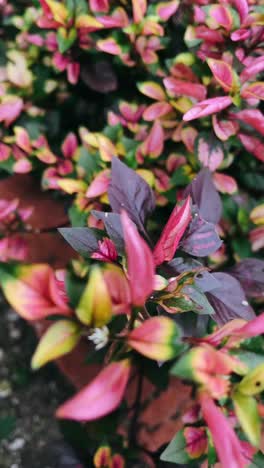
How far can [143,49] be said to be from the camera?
1031 millimetres

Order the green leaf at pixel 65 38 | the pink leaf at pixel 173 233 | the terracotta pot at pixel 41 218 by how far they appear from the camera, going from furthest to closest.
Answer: the terracotta pot at pixel 41 218 < the green leaf at pixel 65 38 < the pink leaf at pixel 173 233

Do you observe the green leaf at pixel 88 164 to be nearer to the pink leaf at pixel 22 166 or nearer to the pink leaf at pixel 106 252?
the pink leaf at pixel 22 166

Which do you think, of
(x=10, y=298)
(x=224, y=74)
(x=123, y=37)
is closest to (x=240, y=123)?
(x=224, y=74)

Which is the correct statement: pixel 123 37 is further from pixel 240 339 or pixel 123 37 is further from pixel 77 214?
pixel 240 339

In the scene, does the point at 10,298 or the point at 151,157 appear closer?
the point at 10,298

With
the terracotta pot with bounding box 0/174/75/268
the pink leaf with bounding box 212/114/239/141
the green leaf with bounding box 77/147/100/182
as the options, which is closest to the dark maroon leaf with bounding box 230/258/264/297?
the pink leaf with bounding box 212/114/239/141

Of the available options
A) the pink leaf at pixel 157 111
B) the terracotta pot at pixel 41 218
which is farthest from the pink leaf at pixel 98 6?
the terracotta pot at pixel 41 218

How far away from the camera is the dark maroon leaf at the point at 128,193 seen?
29.2 inches

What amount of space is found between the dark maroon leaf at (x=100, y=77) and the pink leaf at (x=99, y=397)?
729 mm

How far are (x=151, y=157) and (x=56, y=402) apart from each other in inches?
27.7

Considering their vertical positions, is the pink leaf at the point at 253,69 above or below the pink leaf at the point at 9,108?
above

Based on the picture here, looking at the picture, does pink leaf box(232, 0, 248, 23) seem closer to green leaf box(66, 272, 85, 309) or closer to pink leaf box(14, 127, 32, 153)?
pink leaf box(14, 127, 32, 153)

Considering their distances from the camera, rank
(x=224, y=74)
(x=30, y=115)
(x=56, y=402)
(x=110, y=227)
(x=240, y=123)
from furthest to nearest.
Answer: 1. (x=56, y=402)
2. (x=30, y=115)
3. (x=240, y=123)
4. (x=224, y=74)
5. (x=110, y=227)

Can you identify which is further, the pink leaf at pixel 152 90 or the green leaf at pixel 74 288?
the pink leaf at pixel 152 90
